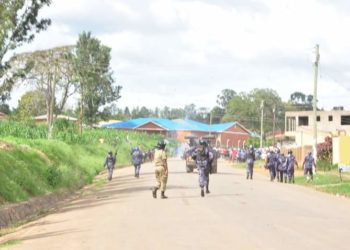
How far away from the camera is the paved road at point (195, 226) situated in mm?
11445

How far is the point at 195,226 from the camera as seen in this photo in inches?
534

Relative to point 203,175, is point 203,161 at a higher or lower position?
higher

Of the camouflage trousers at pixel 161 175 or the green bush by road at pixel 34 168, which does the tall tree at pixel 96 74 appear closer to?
the green bush by road at pixel 34 168

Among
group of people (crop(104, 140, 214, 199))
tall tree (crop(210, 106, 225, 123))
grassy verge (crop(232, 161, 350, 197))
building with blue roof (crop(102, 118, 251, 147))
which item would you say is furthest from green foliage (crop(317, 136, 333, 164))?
tall tree (crop(210, 106, 225, 123))

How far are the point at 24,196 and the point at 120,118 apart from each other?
5170 inches

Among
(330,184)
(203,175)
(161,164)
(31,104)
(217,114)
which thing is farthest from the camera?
(217,114)

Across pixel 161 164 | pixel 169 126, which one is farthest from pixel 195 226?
pixel 169 126

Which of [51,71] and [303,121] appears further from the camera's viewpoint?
[303,121]

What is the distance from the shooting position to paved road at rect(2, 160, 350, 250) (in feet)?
37.6

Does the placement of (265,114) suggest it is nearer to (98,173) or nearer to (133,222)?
(98,173)

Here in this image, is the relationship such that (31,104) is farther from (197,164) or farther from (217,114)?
(217,114)

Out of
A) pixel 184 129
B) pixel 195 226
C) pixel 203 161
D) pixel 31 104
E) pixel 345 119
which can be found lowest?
pixel 195 226

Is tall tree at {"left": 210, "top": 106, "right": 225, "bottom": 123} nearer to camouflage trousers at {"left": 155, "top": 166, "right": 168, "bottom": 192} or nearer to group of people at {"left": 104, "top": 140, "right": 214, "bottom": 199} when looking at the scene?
group of people at {"left": 104, "top": 140, "right": 214, "bottom": 199}

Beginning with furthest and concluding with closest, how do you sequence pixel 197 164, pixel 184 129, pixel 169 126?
pixel 169 126
pixel 184 129
pixel 197 164
